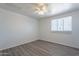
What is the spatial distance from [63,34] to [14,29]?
2.39m

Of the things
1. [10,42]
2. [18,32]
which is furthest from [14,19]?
[10,42]

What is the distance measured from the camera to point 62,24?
409 cm

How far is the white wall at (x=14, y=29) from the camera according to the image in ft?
11.8

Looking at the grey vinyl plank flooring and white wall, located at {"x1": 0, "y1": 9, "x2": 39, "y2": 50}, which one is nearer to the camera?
the grey vinyl plank flooring

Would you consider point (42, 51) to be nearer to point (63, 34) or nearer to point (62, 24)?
point (63, 34)

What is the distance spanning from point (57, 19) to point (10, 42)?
2630 mm

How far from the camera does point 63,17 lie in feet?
13.4

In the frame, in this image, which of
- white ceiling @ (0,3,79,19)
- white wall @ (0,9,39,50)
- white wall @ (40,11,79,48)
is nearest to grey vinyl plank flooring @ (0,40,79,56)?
white wall @ (40,11,79,48)

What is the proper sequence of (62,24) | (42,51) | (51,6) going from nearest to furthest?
(51,6), (42,51), (62,24)

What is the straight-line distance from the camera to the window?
3.76 meters

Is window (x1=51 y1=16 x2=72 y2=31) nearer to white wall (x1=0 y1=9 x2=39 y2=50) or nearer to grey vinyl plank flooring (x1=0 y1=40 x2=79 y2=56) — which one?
grey vinyl plank flooring (x1=0 y1=40 x2=79 y2=56)

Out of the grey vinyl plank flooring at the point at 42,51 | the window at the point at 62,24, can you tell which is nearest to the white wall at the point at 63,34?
the window at the point at 62,24

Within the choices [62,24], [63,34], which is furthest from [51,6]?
[63,34]

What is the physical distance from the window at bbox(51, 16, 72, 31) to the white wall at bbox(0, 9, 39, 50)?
1288 mm
